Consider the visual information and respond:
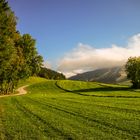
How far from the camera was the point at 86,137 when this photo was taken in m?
20.3

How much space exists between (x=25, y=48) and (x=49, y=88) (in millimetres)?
30327

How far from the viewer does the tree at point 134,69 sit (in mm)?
124500

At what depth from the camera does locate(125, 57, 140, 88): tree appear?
4902 inches

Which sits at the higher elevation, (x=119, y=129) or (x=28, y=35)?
(x=28, y=35)

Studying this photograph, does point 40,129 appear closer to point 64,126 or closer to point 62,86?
point 64,126

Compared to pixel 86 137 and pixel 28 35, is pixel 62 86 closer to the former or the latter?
pixel 28 35

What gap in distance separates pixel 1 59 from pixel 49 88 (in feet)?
231

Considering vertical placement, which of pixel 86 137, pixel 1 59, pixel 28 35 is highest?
pixel 28 35

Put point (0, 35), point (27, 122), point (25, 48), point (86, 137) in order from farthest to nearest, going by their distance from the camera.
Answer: point (25, 48) < point (0, 35) < point (27, 122) < point (86, 137)

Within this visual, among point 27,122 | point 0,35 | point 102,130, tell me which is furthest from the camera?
point 0,35

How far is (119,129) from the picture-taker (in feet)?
74.9

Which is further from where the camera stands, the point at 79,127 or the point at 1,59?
the point at 1,59

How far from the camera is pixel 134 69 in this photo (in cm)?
12556

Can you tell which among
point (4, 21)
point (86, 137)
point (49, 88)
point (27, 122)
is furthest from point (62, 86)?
point (86, 137)
